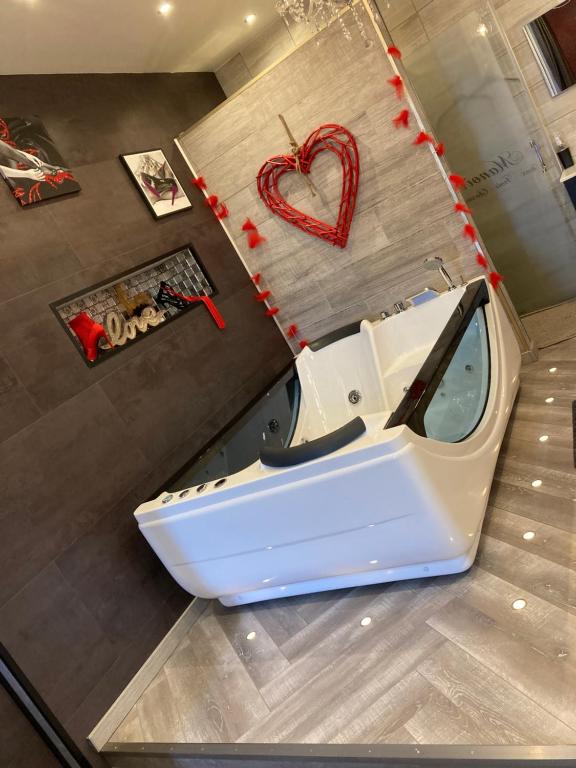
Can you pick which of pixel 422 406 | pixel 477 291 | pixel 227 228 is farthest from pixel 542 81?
pixel 422 406

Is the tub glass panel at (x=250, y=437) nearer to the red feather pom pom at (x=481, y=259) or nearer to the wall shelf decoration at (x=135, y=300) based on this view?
the wall shelf decoration at (x=135, y=300)

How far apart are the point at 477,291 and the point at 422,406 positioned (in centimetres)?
102

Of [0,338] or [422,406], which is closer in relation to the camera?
[422,406]

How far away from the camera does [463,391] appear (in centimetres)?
234

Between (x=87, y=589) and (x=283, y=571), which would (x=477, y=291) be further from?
(x=87, y=589)

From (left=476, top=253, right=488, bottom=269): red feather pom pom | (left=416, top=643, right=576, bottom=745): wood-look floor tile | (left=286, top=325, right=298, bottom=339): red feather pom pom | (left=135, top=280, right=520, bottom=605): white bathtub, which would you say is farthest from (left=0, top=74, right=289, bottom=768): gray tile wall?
(left=476, top=253, right=488, bottom=269): red feather pom pom

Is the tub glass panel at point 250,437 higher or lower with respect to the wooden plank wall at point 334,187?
lower

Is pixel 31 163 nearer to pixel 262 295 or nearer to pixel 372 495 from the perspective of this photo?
pixel 262 295

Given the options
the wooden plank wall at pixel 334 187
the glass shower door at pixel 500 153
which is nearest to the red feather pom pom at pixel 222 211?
the wooden plank wall at pixel 334 187

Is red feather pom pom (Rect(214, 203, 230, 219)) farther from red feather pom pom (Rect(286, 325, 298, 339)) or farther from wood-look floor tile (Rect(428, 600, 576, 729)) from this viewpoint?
wood-look floor tile (Rect(428, 600, 576, 729))

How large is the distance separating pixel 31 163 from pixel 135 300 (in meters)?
0.84

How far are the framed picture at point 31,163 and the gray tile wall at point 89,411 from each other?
0.05m

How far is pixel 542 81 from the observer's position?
10.6ft

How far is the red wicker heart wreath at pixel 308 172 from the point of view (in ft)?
10.3
